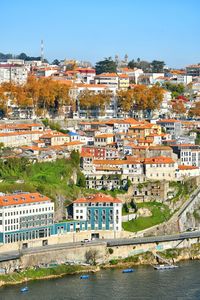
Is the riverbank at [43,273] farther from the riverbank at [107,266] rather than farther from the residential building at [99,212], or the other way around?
the residential building at [99,212]

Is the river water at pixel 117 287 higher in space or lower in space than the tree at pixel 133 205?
lower

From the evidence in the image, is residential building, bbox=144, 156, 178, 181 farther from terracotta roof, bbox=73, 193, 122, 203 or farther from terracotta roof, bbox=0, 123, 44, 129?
terracotta roof, bbox=0, 123, 44, 129

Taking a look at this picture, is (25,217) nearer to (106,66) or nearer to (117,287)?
(117,287)

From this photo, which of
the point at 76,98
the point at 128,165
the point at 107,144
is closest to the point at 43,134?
the point at 107,144

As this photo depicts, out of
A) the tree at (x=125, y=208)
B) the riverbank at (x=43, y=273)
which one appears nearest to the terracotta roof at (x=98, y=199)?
the tree at (x=125, y=208)

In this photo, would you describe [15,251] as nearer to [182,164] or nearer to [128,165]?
[128,165]

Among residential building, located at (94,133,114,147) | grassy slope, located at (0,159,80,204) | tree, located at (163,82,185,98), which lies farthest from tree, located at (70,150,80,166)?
tree, located at (163,82,185,98)
